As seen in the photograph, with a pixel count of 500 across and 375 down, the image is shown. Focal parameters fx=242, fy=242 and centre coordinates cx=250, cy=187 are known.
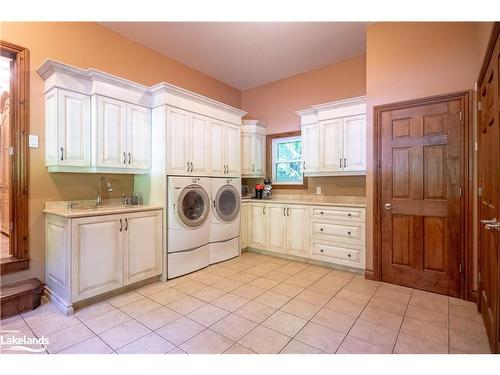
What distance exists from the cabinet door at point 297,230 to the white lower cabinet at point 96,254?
1.96 meters

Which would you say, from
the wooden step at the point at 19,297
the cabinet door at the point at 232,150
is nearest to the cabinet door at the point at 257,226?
the cabinet door at the point at 232,150

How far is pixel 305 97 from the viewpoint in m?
4.36

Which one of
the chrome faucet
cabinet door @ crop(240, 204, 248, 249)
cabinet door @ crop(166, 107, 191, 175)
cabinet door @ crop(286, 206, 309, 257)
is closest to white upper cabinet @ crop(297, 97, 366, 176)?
cabinet door @ crop(286, 206, 309, 257)

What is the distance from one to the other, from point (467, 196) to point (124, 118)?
3.82m

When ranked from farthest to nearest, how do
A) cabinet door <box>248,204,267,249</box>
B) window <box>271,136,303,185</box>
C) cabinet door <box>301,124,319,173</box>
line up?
window <box>271,136,303,185</box> < cabinet door <box>248,204,267,249</box> < cabinet door <box>301,124,319,173</box>

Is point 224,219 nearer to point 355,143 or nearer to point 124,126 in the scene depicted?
point 124,126

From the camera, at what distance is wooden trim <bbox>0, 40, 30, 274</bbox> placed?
8.03ft

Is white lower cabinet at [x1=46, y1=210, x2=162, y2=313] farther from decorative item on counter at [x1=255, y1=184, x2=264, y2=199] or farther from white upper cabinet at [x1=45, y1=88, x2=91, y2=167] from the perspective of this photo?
decorative item on counter at [x1=255, y1=184, x2=264, y2=199]

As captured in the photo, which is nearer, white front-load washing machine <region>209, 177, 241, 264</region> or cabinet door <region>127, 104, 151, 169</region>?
cabinet door <region>127, 104, 151, 169</region>

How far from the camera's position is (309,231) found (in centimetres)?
357

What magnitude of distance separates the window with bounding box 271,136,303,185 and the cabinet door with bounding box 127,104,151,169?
8.01 feet

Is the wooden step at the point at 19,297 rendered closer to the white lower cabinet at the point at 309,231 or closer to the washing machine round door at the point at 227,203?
the washing machine round door at the point at 227,203
